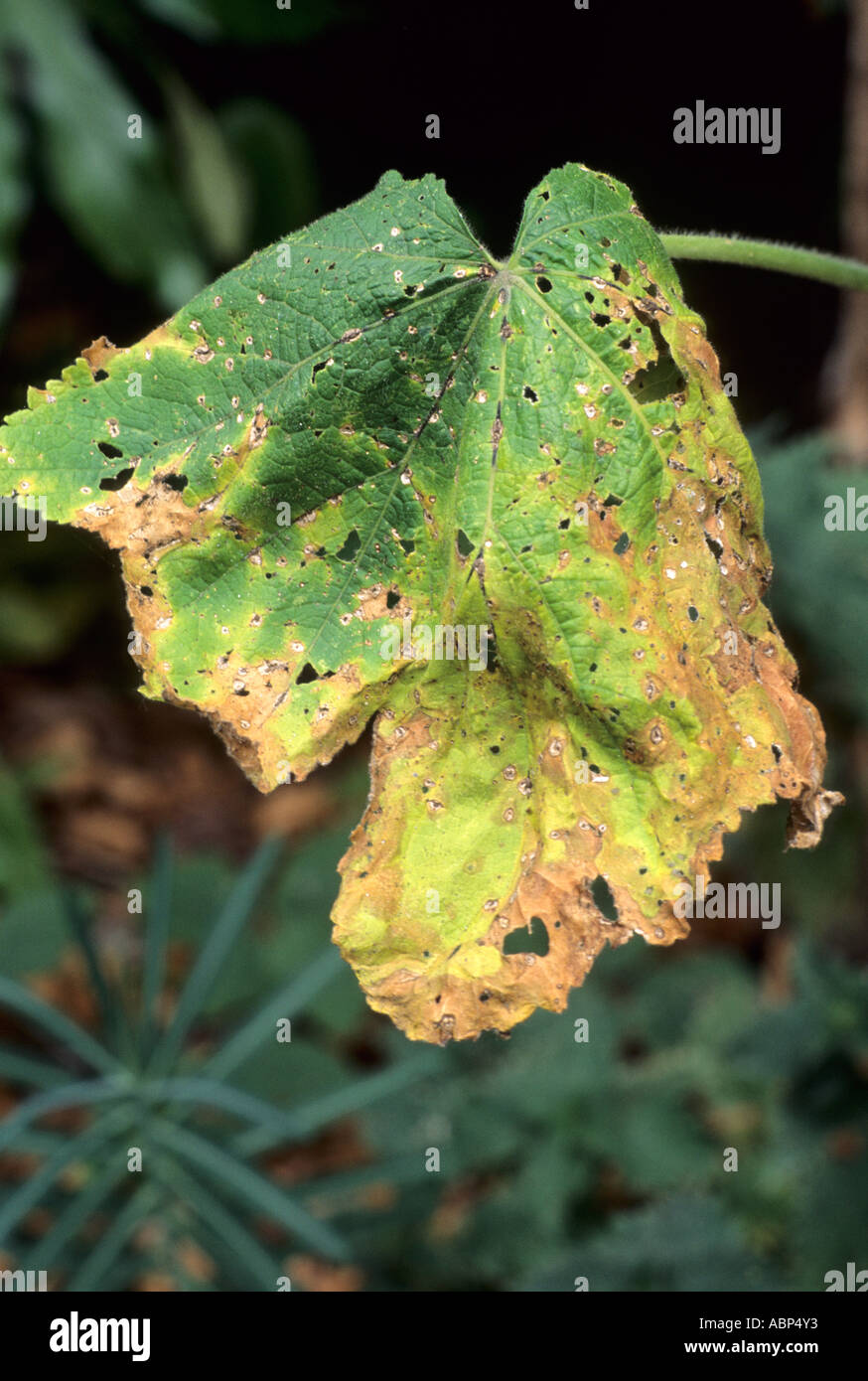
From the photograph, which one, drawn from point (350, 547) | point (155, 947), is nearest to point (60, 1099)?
point (155, 947)

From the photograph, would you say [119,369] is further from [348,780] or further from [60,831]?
[60,831]

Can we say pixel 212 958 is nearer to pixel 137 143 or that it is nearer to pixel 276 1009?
pixel 276 1009

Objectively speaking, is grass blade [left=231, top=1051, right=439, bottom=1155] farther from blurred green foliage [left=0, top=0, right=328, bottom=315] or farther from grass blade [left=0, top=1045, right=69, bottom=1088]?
blurred green foliage [left=0, top=0, right=328, bottom=315]

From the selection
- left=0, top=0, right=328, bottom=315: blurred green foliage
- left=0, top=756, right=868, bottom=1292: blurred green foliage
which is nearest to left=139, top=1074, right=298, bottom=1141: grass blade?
left=0, top=756, right=868, bottom=1292: blurred green foliage
